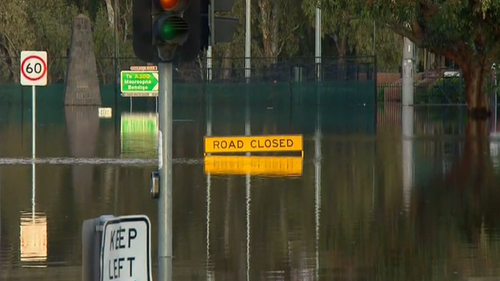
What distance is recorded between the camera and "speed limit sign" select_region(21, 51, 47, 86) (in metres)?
23.8

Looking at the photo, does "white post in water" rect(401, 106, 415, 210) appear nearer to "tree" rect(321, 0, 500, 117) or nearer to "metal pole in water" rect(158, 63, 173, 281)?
"tree" rect(321, 0, 500, 117)

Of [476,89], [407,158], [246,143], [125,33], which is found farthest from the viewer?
[125,33]

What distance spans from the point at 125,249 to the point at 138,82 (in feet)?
114

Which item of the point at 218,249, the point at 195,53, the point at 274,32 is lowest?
the point at 218,249

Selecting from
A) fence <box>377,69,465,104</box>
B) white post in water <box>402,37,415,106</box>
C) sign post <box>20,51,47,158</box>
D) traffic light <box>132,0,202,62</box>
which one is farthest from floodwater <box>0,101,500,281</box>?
fence <box>377,69,465,104</box>

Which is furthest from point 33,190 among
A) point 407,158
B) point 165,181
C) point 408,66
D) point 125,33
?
point 125,33

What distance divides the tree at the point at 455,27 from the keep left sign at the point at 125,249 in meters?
19.0

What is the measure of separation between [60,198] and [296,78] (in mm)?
42295

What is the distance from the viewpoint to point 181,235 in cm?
1399

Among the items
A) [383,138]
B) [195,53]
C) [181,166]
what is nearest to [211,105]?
[383,138]

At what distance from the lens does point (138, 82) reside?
4172cm

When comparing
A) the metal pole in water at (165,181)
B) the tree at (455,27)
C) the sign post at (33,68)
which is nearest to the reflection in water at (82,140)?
the sign post at (33,68)

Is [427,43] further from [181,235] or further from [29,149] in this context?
[181,235]

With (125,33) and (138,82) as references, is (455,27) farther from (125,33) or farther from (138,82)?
(125,33)
